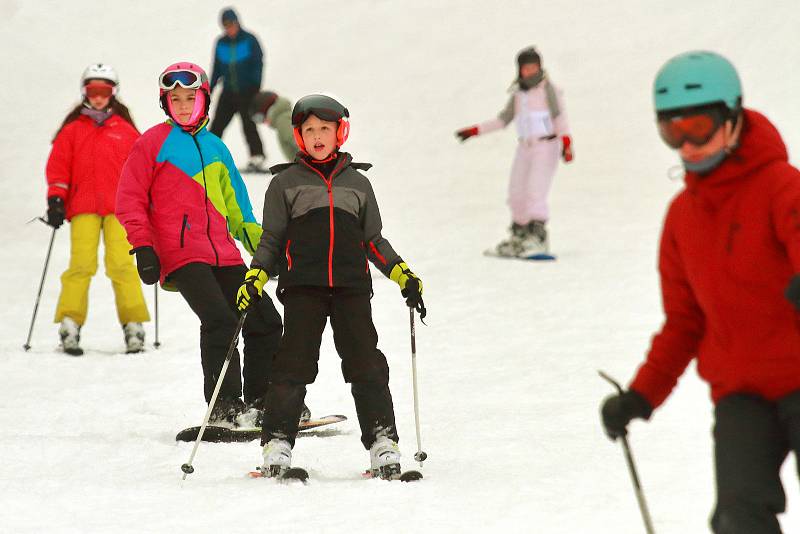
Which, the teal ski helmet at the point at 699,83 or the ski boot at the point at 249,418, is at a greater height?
the teal ski helmet at the point at 699,83

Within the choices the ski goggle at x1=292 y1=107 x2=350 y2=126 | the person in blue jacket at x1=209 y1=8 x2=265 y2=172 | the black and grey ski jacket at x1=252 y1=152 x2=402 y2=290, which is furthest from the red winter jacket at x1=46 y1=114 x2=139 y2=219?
the person in blue jacket at x1=209 y1=8 x2=265 y2=172

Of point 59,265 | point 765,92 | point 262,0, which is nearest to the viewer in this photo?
point 59,265

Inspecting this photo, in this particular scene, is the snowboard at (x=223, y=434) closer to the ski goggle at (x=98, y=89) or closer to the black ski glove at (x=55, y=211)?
the black ski glove at (x=55, y=211)

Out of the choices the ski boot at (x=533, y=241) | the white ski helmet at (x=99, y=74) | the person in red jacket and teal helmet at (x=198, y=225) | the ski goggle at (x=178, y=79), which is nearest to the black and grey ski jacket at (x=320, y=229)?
the person in red jacket and teal helmet at (x=198, y=225)

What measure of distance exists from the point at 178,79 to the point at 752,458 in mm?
4419

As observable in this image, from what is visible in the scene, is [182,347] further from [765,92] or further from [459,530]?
[765,92]

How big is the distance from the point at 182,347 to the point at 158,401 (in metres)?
2.11

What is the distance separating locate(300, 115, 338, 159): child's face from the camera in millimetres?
6242

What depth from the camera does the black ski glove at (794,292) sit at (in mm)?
3574

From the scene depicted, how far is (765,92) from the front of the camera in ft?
84.3

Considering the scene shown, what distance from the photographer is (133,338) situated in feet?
34.1

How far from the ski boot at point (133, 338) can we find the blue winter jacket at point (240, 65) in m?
8.93

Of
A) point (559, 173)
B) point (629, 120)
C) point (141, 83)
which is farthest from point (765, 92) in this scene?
point (141, 83)

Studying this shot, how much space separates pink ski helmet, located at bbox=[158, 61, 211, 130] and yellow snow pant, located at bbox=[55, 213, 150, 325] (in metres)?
2.86
